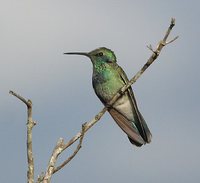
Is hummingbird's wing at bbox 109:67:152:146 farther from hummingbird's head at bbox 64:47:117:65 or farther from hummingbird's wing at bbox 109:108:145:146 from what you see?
hummingbird's head at bbox 64:47:117:65

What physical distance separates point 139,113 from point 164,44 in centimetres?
459

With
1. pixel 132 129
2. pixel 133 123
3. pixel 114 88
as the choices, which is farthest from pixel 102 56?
pixel 132 129

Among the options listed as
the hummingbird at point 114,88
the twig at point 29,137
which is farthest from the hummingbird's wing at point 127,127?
the twig at point 29,137

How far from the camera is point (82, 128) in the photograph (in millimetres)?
6566

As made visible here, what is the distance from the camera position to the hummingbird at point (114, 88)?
432 inches

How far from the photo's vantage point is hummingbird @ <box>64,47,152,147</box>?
11.0 metres

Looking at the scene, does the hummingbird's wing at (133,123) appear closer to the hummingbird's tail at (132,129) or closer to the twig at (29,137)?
the hummingbird's tail at (132,129)

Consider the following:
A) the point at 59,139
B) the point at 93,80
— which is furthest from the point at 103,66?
the point at 59,139

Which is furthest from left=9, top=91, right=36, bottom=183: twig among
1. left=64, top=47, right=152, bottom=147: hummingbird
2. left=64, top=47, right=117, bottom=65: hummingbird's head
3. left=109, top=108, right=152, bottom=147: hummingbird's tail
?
left=64, top=47, right=117, bottom=65: hummingbird's head

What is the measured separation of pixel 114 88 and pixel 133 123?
32.1 inches

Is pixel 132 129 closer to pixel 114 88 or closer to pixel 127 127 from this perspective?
pixel 127 127

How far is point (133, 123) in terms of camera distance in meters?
11.1

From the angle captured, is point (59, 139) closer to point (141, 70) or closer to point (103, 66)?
point (141, 70)

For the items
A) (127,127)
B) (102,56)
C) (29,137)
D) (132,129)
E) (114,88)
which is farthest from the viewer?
(102,56)
